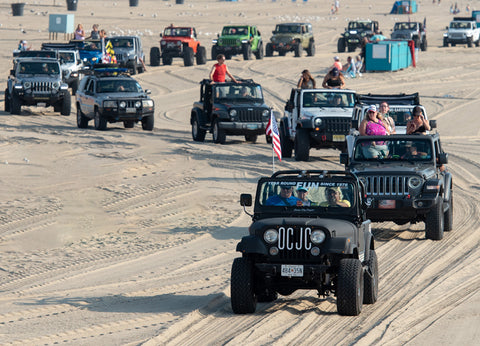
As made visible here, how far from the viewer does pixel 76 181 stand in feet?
61.6

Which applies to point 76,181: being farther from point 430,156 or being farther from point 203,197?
point 430,156

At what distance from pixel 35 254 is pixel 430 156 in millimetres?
5786

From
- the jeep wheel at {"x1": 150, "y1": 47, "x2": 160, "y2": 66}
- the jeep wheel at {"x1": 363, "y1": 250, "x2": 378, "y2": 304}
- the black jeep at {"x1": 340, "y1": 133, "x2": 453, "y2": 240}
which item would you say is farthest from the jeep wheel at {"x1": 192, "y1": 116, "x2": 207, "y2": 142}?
the jeep wheel at {"x1": 150, "y1": 47, "x2": 160, "y2": 66}

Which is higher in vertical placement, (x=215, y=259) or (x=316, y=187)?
(x=316, y=187)

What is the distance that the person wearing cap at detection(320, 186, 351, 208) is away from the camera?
10048 millimetres

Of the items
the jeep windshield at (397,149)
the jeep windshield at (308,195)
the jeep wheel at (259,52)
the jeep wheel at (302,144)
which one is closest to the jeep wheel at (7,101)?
the jeep wheel at (302,144)

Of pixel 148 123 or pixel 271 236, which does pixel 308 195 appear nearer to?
pixel 271 236

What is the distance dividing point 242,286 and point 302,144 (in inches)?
451

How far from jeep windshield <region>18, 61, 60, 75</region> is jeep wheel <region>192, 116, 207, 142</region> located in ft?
23.5

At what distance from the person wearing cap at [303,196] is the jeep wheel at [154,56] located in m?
32.9

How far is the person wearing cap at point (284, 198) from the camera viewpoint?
1009 cm

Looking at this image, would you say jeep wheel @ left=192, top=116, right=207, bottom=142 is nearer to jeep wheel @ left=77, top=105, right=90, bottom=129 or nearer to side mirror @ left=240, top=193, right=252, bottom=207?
jeep wheel @ left=77, top=105, right=90, bottom=129

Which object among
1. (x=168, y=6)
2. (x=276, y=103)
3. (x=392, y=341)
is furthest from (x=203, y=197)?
(x=168, y=6)

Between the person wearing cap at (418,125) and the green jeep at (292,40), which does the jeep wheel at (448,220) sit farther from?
the green jeep at (292,40)
